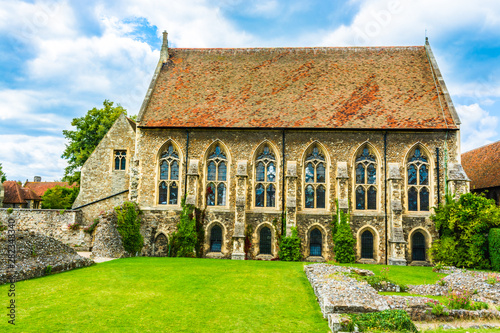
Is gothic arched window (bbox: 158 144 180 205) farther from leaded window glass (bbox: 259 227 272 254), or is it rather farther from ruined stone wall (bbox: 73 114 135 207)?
leaded window glass (bbox: 259 227 272 254)

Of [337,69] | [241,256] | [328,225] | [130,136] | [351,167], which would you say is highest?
[337,69]

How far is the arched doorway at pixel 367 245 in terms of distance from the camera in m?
21.0

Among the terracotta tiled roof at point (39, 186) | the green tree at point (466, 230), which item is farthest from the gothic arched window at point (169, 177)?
the terracotta tiled roof at point (39, 186)

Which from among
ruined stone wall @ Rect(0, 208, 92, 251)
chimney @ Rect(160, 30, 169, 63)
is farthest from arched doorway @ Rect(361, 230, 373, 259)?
chimney @ Rect(160, 30, 169, 63)

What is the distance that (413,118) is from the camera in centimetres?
2142

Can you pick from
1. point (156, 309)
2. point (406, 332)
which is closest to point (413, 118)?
point (406, 332)

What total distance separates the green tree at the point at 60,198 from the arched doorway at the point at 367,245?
27.6m

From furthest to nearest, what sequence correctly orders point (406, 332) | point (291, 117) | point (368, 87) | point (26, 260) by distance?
point (368, 87) < point (291, 117) < point (26, 260) < point (406, 332)

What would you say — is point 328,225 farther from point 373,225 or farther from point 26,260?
point 26,260

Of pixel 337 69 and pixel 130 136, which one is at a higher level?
pixel 337 69

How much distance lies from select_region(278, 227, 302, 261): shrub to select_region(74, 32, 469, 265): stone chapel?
2.10 ft

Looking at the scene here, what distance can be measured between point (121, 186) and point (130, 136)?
151 inches

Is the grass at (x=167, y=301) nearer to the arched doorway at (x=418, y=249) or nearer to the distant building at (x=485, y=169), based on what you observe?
the arched doorway at (x=418, y=249)

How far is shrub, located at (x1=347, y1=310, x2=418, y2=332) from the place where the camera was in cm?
764
